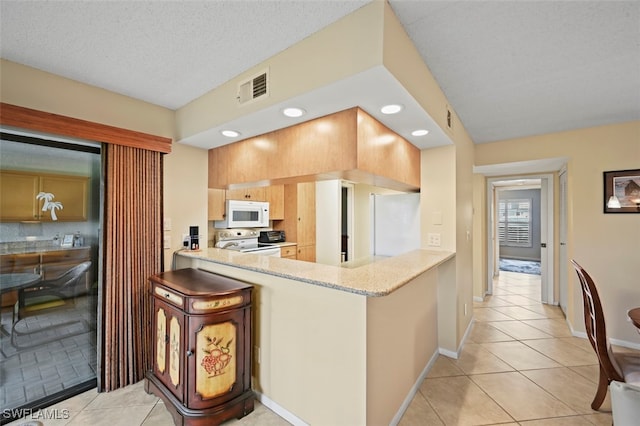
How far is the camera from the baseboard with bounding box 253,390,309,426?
177 cm

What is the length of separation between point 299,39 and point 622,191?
371 cm

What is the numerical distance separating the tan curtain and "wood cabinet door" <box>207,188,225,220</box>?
0.94 metres

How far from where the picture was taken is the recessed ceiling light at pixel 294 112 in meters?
1.84

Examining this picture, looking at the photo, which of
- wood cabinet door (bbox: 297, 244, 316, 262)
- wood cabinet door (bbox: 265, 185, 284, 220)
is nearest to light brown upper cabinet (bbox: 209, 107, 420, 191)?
wood cabinet door (bbox: 265, 185, 284, 220)

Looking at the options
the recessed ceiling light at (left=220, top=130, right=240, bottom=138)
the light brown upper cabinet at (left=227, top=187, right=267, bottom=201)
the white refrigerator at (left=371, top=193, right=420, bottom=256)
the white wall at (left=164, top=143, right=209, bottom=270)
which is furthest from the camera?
the light brown upper cabinet at (left=227, top=187, right=267, bottom=201)

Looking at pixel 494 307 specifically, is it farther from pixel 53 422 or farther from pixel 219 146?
pixel 53 422

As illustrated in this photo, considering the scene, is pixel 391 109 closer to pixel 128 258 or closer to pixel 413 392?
pixel 413 392

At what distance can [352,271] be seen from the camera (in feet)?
6.06

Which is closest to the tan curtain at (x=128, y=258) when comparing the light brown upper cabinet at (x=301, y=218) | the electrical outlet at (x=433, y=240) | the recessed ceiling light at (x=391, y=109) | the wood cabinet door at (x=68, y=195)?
the wood cabinet door at (x=68, y=195)

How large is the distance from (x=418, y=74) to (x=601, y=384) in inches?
97.4

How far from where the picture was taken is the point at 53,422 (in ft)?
5.93

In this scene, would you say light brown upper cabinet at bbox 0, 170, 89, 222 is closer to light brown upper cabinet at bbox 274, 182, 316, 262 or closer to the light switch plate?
light brown upper cabinet at bbox 274, 182, 316, 262

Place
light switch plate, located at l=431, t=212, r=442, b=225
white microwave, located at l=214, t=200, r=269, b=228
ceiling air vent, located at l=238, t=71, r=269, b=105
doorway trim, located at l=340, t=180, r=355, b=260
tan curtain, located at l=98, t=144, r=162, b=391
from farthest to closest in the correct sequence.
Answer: doorway trim, located at l=340, t=180, r=355, b=260 < white microwave, located at l=214, t=200, r=269, b=228 < light switch plate, located at l=431, t=212, r=442, b=225 < tan curtain, located at l=98, t=144, r=162, b=391 < ceiling air vent, located at l=238, t=71, r=269, b=105

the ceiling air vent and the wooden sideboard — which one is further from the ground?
the ceiling air vent
